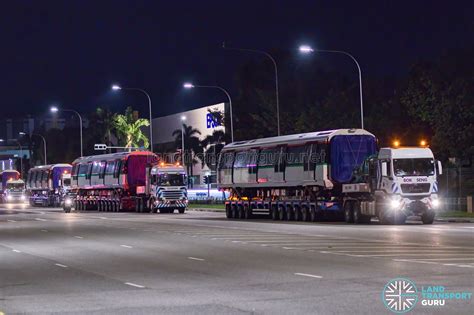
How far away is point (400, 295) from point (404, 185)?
1000 inches

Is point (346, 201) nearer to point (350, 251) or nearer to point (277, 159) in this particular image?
point (277, 159)

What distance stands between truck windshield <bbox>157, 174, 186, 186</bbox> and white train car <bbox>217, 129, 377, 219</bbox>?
8.58 m

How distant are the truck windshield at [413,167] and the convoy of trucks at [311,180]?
25mm

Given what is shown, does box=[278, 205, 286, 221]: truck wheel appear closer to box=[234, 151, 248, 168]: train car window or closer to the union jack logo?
box=[234, 151, 248, 168]: train car window

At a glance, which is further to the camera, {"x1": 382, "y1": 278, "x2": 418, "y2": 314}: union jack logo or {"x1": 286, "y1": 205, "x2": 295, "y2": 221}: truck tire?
{"x1": 286, "y1": 205, "x2": 295, "y2": 221}: truck tire

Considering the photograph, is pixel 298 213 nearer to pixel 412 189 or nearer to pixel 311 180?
pixel 311 180

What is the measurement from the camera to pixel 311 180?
4700 cm

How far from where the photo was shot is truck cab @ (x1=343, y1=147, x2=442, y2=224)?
40938mm

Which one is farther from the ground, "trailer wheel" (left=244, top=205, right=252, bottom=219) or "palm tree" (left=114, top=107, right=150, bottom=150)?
"palm tree" (left=114, top=107, right=150, bottom=150)

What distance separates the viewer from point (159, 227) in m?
42.9

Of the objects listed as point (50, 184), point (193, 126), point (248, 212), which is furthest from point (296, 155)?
point (193, 126)

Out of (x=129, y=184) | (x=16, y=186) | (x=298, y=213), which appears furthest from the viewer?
(x=16, y=186)

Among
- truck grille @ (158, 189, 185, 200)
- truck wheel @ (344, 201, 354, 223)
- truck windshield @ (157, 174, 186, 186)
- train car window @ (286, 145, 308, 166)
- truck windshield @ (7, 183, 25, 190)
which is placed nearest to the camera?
truck wheel @ (344, 201, 354, 223)

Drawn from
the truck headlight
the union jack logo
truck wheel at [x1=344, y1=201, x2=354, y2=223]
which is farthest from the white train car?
the union jack logo
